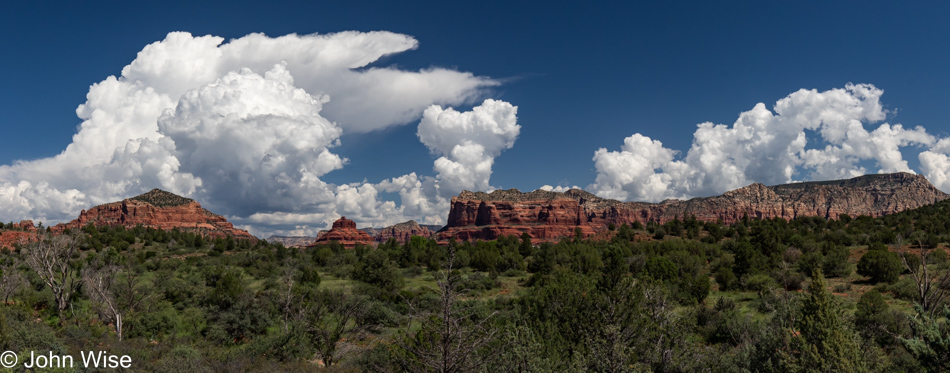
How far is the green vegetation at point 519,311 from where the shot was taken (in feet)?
60.9

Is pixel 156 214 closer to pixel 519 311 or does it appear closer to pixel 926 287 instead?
pixel 519 311

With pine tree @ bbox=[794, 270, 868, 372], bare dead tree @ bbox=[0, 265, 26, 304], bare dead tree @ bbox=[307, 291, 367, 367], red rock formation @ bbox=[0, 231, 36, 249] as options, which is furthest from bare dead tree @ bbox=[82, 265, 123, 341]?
red rock formation @ bbox=[0, 231, 36, 249]

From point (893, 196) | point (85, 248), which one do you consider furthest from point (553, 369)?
point (893, 196)

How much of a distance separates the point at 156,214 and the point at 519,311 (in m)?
161

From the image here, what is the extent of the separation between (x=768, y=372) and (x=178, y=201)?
177314mm

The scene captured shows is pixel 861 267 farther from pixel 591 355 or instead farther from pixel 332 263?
pixel 332 263

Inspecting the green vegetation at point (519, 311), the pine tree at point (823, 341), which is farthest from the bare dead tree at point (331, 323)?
the pine tree at point (823, 341)

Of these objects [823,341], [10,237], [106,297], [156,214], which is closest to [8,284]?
[106,297]

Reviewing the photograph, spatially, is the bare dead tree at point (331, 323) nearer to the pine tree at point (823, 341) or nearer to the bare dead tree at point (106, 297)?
the bare dead tree at point (106, 297)

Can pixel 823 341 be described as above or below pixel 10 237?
below

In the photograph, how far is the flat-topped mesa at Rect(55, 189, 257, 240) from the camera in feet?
494

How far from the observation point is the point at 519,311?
29688mm

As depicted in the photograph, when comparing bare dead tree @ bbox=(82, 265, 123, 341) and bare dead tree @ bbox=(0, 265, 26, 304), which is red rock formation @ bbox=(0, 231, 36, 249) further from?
bare dead tree @ bbox=(82, 265, 123, 341)

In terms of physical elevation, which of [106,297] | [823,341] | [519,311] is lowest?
[519,311]
